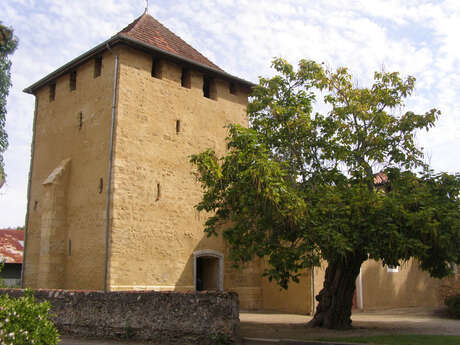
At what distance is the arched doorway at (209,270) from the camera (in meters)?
17.6

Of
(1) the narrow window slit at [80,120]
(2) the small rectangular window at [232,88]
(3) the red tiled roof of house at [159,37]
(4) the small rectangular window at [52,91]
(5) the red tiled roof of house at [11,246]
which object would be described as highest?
(3) the red tiled roof of house at [159,37]

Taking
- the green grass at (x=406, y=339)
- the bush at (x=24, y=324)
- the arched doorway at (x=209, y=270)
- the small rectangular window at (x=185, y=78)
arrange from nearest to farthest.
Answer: the bush at (x=24, y=324)
the green grass at (x=406, y=339)
the arched doorway at (x=209, y=270)
the small rectangular window at (x=185, y=78)

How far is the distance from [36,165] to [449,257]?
50.2 ft

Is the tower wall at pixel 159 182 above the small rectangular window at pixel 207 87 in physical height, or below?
below

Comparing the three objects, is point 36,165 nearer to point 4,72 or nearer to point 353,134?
point 4,72

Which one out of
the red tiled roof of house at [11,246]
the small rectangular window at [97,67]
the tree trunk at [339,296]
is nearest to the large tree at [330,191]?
the tree trunk at [339,296]

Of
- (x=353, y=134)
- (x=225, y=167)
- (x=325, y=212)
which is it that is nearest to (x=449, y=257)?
(x=325, y=212)

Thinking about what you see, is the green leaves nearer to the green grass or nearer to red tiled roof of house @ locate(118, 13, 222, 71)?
the green grass

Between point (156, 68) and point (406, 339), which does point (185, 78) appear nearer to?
point (156, 68)

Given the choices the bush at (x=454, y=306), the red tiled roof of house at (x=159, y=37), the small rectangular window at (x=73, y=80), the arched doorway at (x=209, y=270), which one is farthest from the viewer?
the small rectangular window at (x=73, y=80)

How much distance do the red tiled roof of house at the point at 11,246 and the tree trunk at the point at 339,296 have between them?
16.9m

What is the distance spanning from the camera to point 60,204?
54.3 ft

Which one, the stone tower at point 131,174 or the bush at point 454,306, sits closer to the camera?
the stone tower at point 131,174

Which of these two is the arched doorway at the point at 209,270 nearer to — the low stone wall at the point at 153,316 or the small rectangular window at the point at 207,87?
the small rectangular window at the point at 207,87
